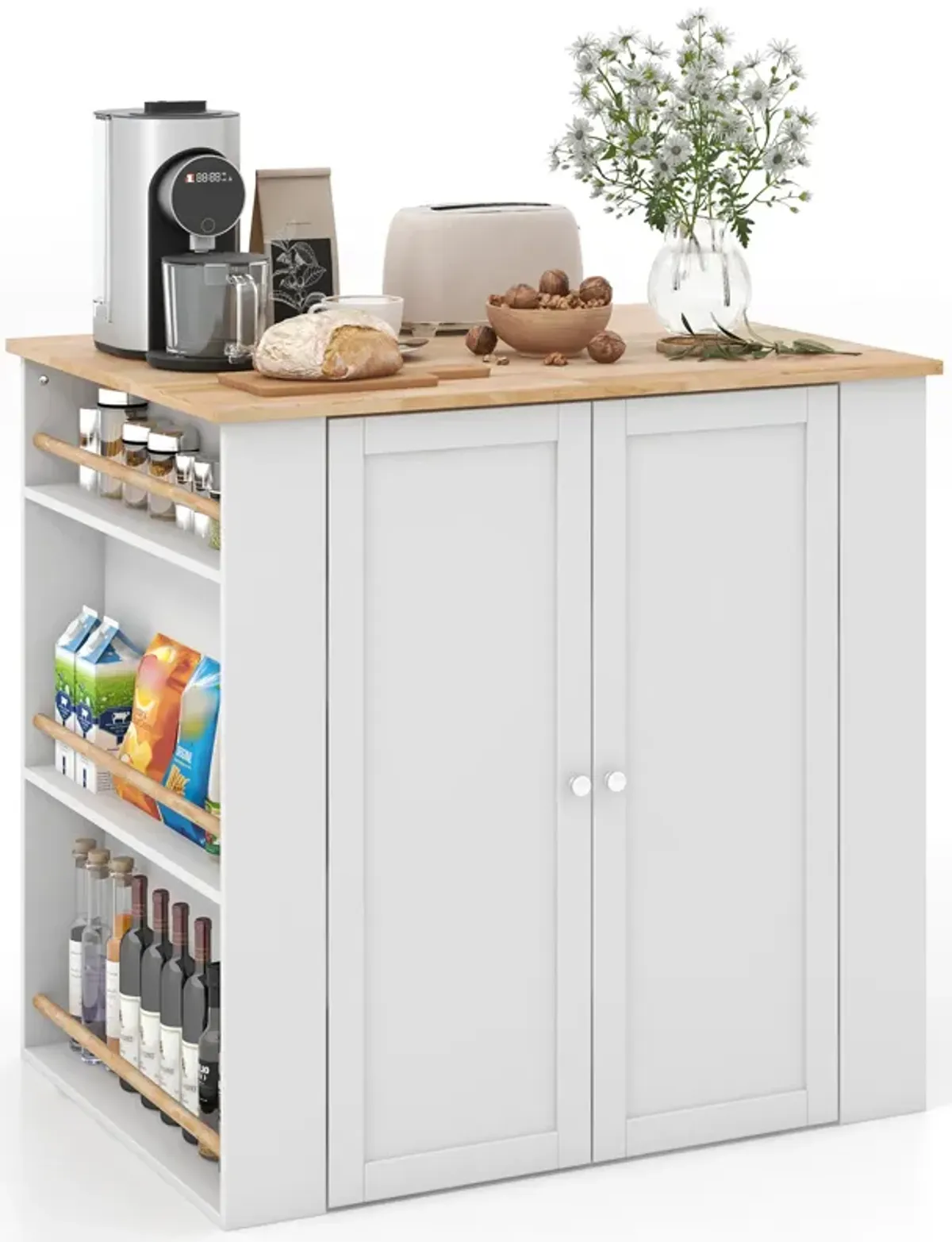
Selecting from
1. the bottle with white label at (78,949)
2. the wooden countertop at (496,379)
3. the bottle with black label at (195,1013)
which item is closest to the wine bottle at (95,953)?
the bottle with white label at (78,949)

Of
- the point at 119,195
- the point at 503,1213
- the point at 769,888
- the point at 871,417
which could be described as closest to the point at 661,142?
the point at 871,417

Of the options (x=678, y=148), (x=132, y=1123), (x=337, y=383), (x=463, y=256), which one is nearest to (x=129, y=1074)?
(x=132, y=1123)

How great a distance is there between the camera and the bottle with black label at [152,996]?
16.1 feet

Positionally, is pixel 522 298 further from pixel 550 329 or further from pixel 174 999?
pixel 174 999

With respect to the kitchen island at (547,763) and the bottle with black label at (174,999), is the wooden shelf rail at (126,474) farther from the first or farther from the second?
the bottle with black label at (174,999)

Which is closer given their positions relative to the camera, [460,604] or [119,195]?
[460,604]

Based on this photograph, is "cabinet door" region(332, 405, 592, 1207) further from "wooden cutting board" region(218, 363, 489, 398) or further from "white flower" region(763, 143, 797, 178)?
"white flower" region(763, 143, 797, 178)

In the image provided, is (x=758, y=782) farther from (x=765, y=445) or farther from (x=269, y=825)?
(x=269, y=825)

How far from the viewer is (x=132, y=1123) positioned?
16.2 feet

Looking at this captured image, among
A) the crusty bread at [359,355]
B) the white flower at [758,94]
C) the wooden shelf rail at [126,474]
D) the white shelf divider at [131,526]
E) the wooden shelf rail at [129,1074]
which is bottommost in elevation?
the wooden shelf rail at [129,1074]

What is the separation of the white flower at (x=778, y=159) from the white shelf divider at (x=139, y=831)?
1.54 meters

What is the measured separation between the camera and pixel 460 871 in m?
4.59

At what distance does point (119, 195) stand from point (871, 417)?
52.5 inches

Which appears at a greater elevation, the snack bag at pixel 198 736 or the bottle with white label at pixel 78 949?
the snack bag at pixel 198 736
